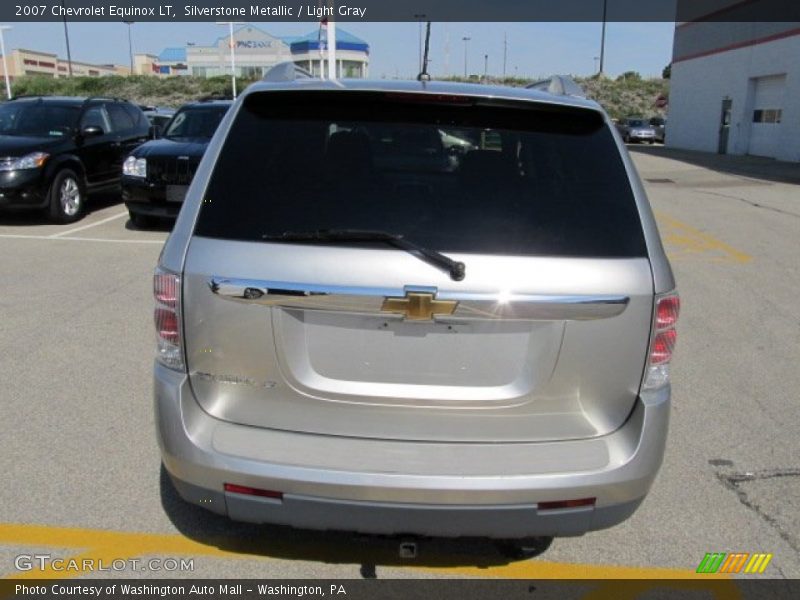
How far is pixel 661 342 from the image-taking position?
2.39 metres

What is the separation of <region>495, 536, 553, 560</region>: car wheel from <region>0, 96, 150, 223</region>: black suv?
941cm

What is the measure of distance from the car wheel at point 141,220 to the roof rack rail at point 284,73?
7.48 m

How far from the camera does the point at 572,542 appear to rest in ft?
9.90

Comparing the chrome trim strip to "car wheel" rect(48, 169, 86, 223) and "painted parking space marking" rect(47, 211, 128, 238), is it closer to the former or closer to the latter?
"painted parking space marking" rect(47, 211, 128, 238)

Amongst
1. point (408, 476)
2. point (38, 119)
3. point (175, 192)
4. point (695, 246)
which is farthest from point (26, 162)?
point (408, 476)

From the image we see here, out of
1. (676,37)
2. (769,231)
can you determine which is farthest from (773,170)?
(676,37)

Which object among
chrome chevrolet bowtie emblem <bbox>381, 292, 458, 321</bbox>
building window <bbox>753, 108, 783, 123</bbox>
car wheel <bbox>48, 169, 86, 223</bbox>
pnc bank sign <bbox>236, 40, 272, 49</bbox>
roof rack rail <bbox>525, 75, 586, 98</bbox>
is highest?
pnc bank sign <bbox>236, 40, 272, 49</bbox>

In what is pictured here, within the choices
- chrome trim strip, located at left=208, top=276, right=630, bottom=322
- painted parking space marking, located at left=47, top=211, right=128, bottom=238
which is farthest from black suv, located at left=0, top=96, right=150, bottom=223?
chrome trim strip, located at left=208, top=276, right=630, bottom=322

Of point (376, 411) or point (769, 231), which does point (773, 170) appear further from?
point (376, 411)

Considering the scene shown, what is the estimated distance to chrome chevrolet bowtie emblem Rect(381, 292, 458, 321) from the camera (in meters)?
2.20

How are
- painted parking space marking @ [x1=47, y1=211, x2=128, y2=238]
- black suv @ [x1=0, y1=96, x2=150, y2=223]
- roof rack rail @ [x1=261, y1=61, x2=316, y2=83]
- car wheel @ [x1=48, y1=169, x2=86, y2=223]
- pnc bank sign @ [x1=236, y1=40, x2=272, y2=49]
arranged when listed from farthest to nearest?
1. pnc bank sign @ [x1=236, y1=40, x2=272, y2=49]
2. car wheel @ [x1=48, y1=169, x2=86, y2=223]
3. black suv @ [x1=0, y1=96, x2=150, y2=223]
4. painted parking space marking @ [x1=47, y1=211, x2=128, y2=238]
5. roof rack rail @ [x1=261, y1=61, x2=316, y2=83]

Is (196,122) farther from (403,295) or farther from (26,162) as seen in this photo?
(403,295)

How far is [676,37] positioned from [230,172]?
135 ft
